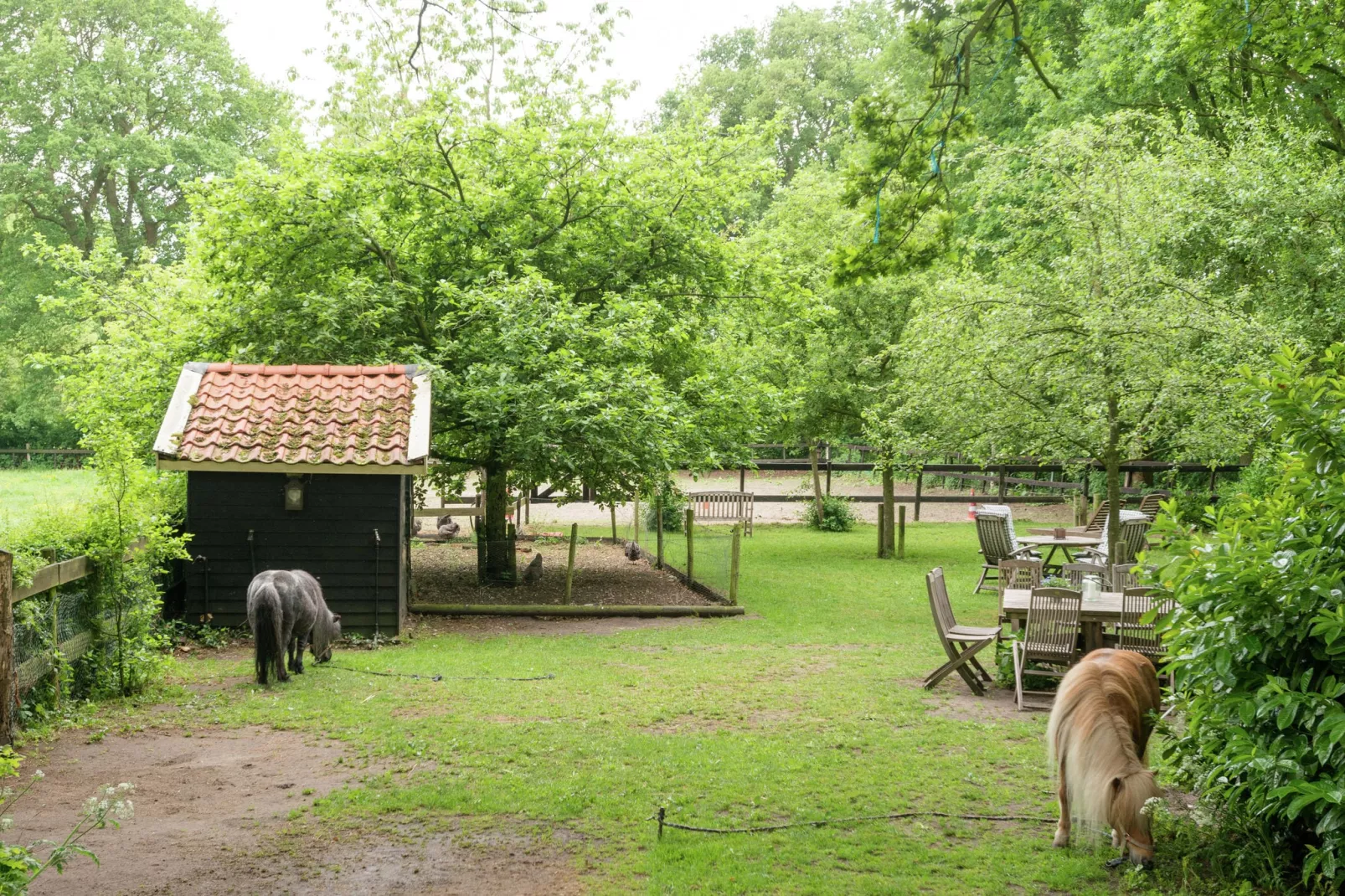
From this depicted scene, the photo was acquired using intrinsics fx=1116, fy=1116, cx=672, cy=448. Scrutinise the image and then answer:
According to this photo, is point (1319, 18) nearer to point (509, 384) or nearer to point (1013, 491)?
point (509, 384)

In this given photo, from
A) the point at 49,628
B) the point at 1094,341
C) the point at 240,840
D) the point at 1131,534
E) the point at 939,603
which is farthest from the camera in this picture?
the point at 1131,534

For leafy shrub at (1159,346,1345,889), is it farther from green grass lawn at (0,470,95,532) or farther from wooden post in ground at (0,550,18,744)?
green grass lawn at (0,470,95,532)

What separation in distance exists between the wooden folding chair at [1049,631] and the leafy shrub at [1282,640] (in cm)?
403

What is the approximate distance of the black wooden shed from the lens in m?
12.6

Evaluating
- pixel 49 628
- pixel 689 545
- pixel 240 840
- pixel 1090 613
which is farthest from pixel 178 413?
pixel 1090 613

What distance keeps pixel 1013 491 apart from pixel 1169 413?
17.5 m

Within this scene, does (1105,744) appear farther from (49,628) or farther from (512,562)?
(512,562)

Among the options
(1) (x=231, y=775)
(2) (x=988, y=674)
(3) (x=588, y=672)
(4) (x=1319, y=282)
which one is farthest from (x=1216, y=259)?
(1) (x=231, y=775)

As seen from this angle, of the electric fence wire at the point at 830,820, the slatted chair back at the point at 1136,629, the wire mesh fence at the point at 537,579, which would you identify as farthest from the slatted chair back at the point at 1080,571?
the electric fence wire at the point at 830,820

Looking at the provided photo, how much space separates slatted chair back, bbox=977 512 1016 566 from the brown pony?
37.1 feet

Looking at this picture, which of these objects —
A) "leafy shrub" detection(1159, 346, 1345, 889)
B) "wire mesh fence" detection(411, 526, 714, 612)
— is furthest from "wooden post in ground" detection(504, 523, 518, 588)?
"leafy shrub" detection(1159, 346, 1345, 889)

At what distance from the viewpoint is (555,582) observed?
18.2 metres

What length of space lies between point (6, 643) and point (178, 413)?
238 inches

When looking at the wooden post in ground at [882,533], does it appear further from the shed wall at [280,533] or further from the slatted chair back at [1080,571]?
the shed wall at [280,533]
